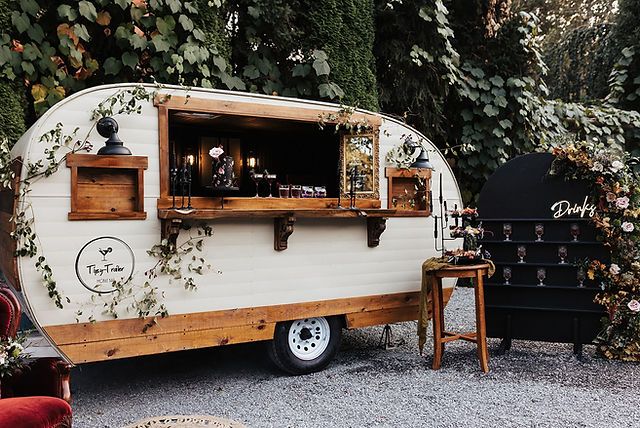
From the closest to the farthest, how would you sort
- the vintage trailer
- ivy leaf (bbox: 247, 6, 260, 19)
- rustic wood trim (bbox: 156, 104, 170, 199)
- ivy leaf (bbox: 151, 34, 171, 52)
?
the vintage trailer, rustic wood trim (bbox: 156, 104, 170, 199), ivy leaf (bbox: 151, 34, 171, 52), ivy leaf (bbox: 247, 6, 260, 19)

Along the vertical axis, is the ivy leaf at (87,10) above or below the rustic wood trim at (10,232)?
above

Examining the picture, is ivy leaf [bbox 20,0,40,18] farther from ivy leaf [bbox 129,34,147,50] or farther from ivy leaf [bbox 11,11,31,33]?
ivy leaf [bbox 129,34,147,50]

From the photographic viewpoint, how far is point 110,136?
4.21m

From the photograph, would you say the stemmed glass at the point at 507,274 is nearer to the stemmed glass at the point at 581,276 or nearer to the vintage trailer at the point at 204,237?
the stemmed glass at the point at 581,276

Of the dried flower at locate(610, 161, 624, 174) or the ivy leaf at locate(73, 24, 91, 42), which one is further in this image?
the ivy leaf at locate(73, 24, 91, 42)

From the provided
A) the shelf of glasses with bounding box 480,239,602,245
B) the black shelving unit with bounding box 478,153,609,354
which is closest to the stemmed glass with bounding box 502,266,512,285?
the black shelving unit with bounding box 478,153,609,354

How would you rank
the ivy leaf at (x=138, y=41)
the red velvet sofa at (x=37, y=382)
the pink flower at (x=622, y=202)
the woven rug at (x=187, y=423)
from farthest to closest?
the ivy leaf at (x=138, y=41) < the pink flower at (x=622, y=202) < the woven rug at (x=187, y=423) < the red velvet sofa at (x=37, y=382)

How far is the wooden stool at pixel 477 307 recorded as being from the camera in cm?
520

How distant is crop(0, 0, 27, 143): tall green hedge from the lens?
5.50 metres

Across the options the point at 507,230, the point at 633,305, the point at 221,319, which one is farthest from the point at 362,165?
the point at 633,305

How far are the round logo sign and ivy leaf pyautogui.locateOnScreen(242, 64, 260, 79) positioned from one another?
347 cm

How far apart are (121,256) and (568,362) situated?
166 inches

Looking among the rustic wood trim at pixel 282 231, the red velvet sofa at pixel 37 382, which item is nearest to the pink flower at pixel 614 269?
the rustic wood trim at pixel 282 231

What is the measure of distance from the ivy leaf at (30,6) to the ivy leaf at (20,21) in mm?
55
